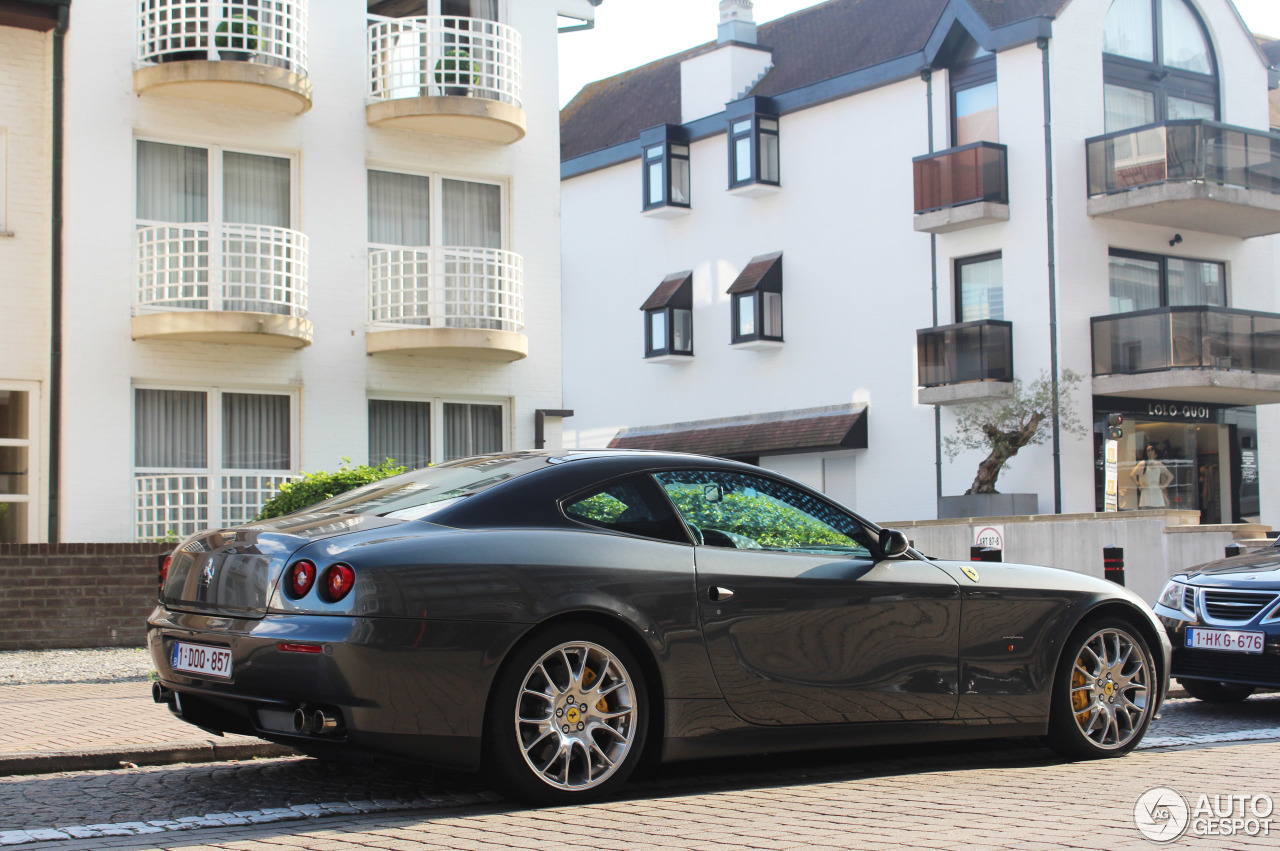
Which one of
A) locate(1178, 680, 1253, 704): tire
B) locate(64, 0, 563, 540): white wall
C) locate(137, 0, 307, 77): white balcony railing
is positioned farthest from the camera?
locate(137, 0, 307, 77): white balcony railing

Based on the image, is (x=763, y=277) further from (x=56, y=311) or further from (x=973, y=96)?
(x=56, y=311)

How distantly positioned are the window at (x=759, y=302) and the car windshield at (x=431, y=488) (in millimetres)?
24830

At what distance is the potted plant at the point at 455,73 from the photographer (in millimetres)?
17719

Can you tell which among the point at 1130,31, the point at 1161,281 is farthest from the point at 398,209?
the point at 1130,31

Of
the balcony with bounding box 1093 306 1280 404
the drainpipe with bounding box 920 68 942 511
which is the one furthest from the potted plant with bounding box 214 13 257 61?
the balcony with bounding box 1093 306 1280 404

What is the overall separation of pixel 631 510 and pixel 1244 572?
5269 millimetres

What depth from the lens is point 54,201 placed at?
51.1ft

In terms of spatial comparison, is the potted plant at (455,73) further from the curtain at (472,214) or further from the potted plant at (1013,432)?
the potted plant at (1013,432)

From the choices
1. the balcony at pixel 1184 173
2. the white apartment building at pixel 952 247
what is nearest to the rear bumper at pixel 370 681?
the white apartment building at pixel 952 247

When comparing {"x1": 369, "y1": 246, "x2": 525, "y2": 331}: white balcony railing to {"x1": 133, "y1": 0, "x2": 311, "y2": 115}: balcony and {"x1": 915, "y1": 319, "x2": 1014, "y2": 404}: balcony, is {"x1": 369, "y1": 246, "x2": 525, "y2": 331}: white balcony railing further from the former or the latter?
{"x1": 915, "y1": 319, "x2": 1014, "y2": 404}: balcony

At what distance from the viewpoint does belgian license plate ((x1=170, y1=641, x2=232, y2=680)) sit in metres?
5.66

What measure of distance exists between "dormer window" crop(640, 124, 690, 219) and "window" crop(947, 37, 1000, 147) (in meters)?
7.50

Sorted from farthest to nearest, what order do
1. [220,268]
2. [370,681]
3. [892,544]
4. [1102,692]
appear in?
[220,268] → [1102,692] → [892,544] → [370,681]

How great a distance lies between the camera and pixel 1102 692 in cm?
729
